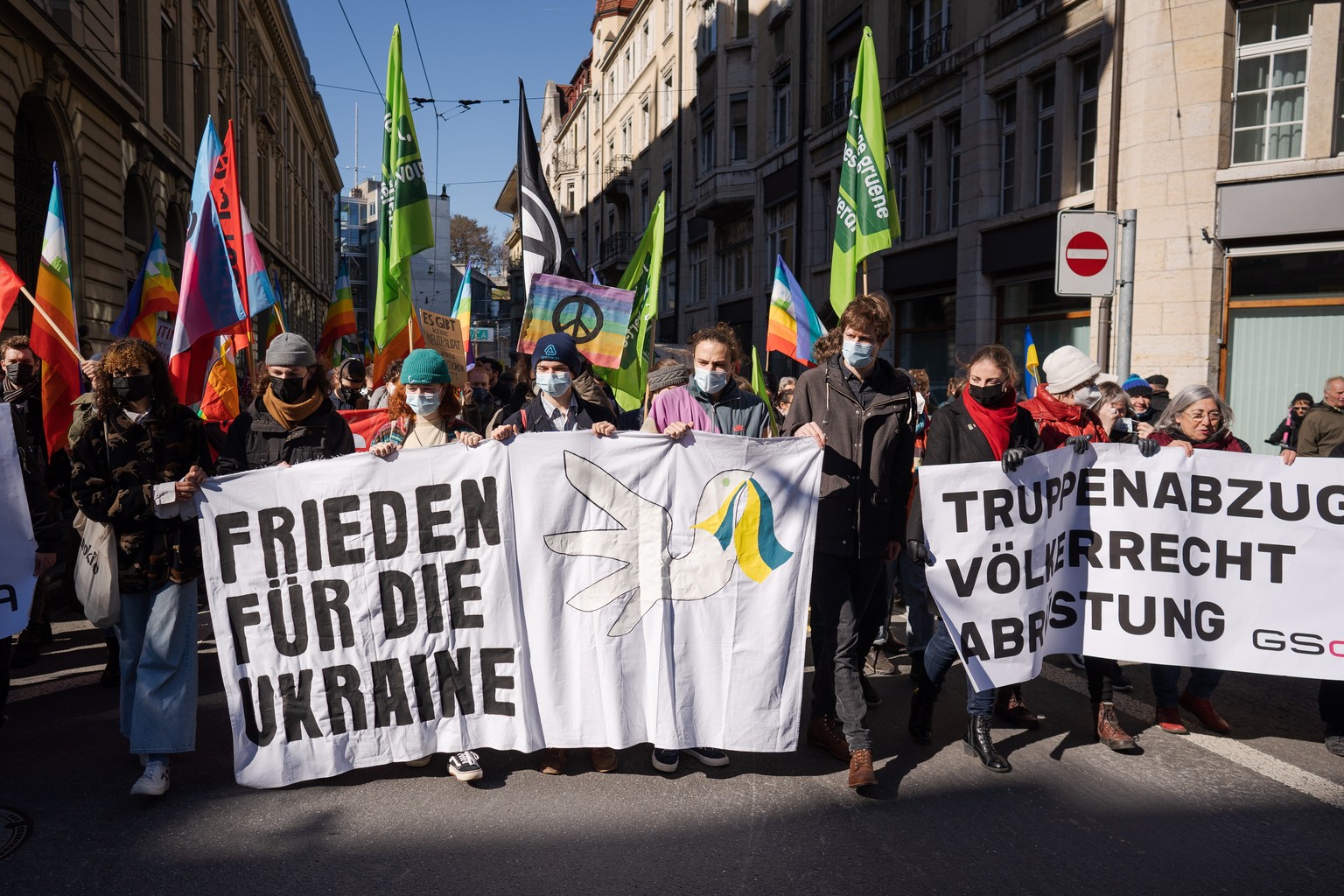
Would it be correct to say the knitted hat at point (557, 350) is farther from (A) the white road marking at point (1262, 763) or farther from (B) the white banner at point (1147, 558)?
(A) the white road marking at point (1262, 763)

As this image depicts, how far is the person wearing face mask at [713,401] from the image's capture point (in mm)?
4613

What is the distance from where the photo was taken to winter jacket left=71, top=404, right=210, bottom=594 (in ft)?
12.9

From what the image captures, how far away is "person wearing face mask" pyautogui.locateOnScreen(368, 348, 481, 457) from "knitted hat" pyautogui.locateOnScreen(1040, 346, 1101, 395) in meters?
2.84

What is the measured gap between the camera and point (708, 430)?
4602 mm

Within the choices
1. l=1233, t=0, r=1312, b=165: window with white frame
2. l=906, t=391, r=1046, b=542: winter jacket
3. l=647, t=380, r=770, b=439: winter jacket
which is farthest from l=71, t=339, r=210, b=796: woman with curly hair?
l=1233, t=0, r=1312, b=165: window with white frame

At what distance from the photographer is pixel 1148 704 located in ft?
17.3

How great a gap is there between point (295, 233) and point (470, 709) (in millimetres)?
47480

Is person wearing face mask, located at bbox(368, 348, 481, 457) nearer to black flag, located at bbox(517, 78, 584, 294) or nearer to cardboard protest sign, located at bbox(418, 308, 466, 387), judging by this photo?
cardboard protest sign, located at bbox(418, 308, 466, 387)

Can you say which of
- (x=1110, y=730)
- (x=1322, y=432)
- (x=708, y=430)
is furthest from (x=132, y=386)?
(x=1322, y=432)

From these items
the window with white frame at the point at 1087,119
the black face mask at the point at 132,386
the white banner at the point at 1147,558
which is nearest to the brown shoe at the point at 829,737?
the white banner at the point at 1147,558

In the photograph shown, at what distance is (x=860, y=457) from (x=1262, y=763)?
2227 millimetres

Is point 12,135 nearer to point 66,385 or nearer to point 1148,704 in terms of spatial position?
point 66,385

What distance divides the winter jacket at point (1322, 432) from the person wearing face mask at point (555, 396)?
622 cm

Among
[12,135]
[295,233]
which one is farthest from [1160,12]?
[295,233]
